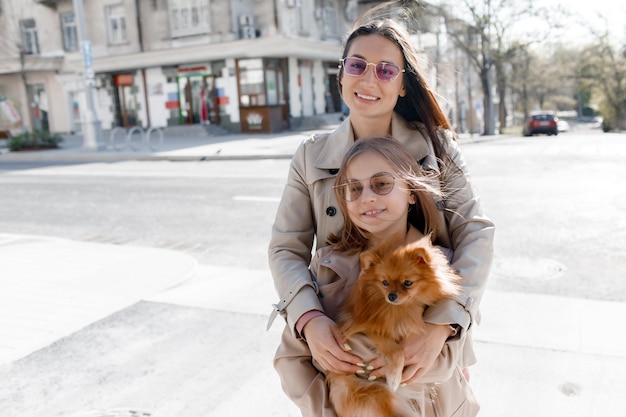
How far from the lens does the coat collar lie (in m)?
2.26

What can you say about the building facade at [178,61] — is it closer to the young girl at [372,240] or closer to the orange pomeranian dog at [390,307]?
the young girl at [372,240]

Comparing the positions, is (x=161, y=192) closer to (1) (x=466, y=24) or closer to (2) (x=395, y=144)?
(2) (x=395, y=144)

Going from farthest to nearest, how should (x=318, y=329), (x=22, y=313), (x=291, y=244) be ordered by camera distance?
(x=22, y=313), (x=291, y=244), (x=318, y=329)

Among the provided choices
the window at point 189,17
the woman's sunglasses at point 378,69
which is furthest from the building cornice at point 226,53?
the woman's sunglasses at point 378,69

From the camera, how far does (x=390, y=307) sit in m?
1.83

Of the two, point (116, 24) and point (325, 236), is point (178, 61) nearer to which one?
point (116, 24)

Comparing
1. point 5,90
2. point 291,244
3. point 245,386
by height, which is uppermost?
point 5,90

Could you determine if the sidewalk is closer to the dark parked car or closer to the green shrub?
the green shrub

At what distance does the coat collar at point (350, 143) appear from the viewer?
2262 millimetres

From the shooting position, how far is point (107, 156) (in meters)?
21.7

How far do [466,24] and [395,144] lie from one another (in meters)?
32.8

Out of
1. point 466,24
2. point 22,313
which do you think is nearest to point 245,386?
point 22,313

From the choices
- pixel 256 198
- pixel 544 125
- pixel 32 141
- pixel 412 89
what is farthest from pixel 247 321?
pixel 544 125

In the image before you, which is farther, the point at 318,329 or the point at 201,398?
the point at 201,398
